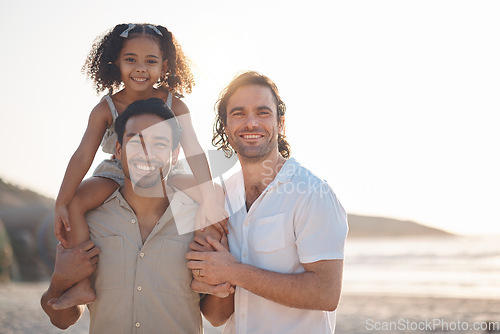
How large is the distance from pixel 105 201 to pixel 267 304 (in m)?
1.17

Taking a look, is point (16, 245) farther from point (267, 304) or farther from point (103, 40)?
point (267, 304)

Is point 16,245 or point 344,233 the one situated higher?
point 344,233

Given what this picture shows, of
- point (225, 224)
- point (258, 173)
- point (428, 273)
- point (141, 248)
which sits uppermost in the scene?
point (258, 173)

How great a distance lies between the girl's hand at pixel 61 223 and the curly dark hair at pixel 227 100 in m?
1.25

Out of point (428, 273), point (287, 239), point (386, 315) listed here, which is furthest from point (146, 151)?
point (428, 273)

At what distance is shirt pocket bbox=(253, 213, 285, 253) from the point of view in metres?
2.87

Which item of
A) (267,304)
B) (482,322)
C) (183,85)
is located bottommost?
(482,322)

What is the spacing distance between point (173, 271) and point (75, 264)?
0.55 metres

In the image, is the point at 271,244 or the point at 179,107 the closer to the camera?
the point at 271,244

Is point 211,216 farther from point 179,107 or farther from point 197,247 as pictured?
point 179,107

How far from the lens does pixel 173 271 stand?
286cm

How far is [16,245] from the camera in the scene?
577 inches

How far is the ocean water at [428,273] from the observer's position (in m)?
11.4

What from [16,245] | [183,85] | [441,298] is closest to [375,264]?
[441,298]
